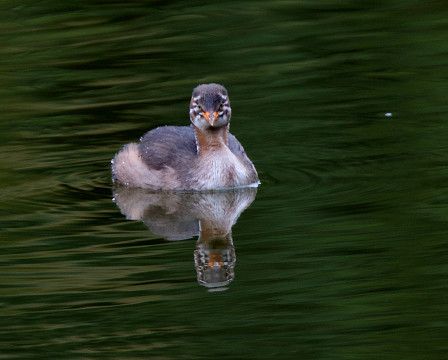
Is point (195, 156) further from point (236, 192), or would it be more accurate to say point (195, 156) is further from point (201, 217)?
point (201, 217)

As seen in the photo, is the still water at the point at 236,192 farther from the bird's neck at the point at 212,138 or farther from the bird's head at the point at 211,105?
the bird's head at the point at 211,105

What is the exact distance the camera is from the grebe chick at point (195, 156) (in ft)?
41.6

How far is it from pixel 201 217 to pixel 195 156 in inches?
58.4

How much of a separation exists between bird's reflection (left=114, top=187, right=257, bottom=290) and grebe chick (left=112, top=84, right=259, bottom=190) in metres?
0.12

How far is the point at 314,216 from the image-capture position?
11.0 meters

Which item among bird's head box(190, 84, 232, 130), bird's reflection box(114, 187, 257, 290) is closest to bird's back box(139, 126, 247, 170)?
bird's reflection box(114, 187, 257, 290)

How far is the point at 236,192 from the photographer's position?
1267 cm

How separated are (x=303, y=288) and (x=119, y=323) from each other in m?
1.42

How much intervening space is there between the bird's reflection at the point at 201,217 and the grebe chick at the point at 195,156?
12 centimetres

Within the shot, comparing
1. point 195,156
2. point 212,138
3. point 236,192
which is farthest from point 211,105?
point 236,192

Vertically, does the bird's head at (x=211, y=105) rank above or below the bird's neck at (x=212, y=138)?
above

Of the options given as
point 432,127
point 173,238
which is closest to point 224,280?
point 173,238

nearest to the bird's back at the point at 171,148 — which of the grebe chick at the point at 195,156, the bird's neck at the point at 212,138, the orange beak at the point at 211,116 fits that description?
the grebe chick at the point at 195,156

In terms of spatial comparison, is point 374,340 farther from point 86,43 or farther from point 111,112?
point 86,43
